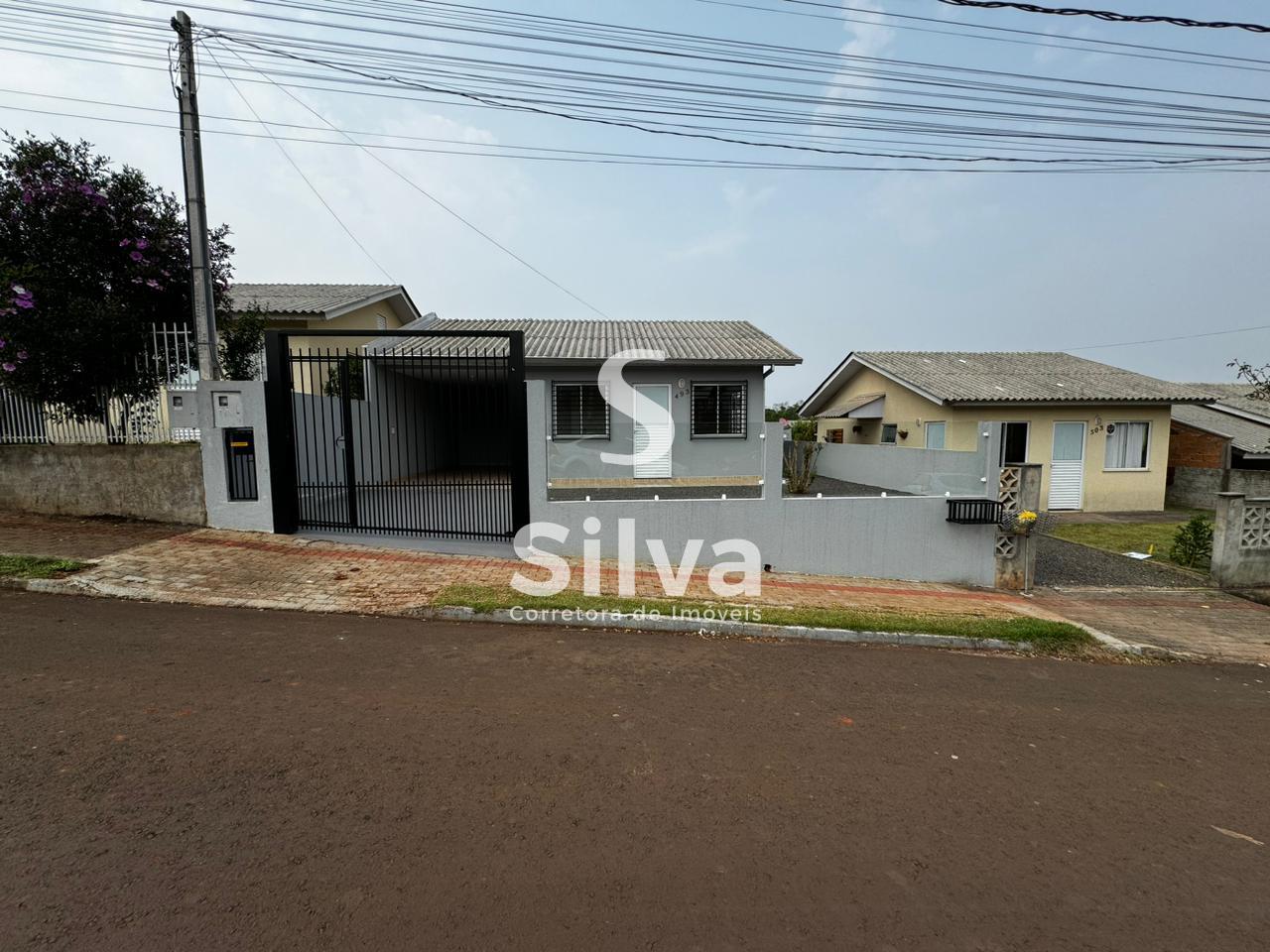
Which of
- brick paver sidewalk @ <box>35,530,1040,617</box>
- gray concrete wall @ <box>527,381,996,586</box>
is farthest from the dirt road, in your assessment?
gray concrete wall @ <box>527,381,996,586</box>

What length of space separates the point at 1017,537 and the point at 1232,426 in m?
15.3

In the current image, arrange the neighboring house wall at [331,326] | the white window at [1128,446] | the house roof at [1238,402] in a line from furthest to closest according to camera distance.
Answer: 1. the house roof at [1238,402]
2. the white window at [1128,446]
3. the neighboring house wall at [331,326]

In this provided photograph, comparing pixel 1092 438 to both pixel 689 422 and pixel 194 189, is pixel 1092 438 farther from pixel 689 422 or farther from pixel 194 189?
pixel 194 189

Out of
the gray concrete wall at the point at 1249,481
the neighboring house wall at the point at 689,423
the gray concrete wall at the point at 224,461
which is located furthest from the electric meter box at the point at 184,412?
the gray concrete wall at the point at 1249,481

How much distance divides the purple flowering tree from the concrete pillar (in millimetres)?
11887

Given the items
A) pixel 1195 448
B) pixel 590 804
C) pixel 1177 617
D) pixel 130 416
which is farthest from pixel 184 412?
pixel 1195 448

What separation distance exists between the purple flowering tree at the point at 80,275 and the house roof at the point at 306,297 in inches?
186

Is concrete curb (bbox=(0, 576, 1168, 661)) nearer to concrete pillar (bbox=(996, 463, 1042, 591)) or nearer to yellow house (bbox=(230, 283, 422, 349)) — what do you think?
concrete pillar (bbox=(996, 463, 1042, 591))

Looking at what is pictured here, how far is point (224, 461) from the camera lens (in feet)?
25.0

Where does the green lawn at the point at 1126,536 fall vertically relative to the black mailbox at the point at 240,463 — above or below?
below

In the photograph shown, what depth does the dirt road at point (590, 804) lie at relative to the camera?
6.63ft

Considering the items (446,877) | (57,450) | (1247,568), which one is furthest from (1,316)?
(1247,568)

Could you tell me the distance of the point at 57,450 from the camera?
7.88 metres

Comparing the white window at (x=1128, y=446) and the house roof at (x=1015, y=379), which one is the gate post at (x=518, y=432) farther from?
the white window at (x=1128, y=446)
